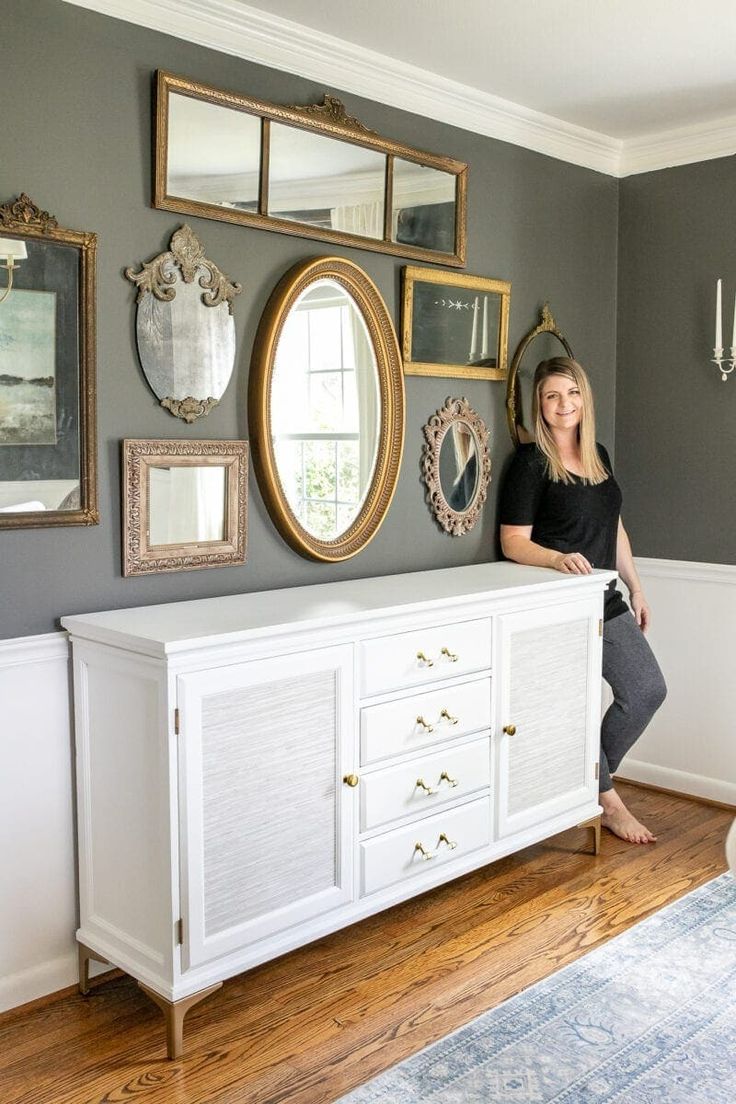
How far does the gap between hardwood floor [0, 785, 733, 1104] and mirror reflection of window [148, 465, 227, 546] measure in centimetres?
112

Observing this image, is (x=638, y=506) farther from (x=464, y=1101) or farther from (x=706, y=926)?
(x=464, y=1101)

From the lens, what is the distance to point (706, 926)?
2.89 meters

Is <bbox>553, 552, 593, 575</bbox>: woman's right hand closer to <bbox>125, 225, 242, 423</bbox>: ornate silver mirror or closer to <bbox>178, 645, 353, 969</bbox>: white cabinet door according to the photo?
<bbox>178, 645, 353, 969</bbox>: white cabinet door

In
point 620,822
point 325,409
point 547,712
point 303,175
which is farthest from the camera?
point 620,822

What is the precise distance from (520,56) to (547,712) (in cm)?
196

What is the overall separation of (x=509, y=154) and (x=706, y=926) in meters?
2.55

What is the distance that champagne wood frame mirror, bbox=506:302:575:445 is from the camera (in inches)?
145

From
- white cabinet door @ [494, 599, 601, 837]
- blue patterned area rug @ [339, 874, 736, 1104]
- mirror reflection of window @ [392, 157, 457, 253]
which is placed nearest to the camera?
blue patterned area rug @ [339, 874, 736, 1104]

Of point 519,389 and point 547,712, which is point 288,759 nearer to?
point 547,712

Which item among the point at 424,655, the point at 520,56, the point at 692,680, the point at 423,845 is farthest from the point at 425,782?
the point at 520,56

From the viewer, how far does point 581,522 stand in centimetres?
356

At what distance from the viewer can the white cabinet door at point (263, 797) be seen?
2.28 metres

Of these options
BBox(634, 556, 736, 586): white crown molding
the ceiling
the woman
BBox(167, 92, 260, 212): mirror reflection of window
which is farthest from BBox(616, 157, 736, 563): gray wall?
BBox(167, 92, 260, 212): mirror reflection of window

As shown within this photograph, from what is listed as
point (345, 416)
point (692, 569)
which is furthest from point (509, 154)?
point (692, 569)
